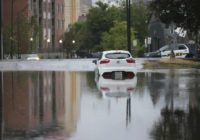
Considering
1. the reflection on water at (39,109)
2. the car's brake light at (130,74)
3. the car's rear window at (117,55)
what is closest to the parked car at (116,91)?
the reflection on water at (39,109)

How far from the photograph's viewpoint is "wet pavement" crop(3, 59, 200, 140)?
38.8 feet

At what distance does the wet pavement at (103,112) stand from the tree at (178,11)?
1068cm

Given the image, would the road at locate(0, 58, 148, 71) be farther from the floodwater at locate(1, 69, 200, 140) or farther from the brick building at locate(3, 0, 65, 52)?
the brick building at locate(3, 0, 65, 52)

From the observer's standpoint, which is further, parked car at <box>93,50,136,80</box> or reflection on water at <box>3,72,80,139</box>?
parked car at <box>93,50,136,80</box>

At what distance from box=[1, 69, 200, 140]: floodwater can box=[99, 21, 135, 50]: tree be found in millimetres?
57538

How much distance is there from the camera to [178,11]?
1387 inches

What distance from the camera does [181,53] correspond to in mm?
62719

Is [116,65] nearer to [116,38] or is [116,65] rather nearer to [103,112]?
[103,112]

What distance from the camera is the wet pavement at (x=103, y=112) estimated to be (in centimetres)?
1182

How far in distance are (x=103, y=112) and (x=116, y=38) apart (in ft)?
223

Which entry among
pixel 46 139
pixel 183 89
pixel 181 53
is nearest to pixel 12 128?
pixel 46 139

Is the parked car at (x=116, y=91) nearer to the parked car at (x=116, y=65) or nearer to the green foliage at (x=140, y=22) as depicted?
the parked car at (x=116, y=65)

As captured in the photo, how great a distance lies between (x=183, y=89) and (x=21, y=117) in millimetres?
9305

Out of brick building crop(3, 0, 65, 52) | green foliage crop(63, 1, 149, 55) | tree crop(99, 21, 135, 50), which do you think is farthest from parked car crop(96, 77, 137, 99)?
brick building crop(3, 0, 65, 52)
